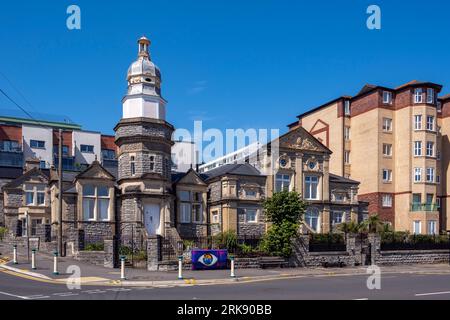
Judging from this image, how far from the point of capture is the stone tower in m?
38.2

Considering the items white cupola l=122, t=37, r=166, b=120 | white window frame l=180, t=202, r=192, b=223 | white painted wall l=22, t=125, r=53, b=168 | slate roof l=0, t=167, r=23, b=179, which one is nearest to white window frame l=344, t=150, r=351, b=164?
white window frame l=180, t=202, r=192, b=223

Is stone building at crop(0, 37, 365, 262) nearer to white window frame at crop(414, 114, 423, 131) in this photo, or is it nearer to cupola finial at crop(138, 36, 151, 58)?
cupola finial at crop(138, 36, 151, 58)

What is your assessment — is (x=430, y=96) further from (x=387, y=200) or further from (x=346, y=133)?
(x=387, y=200)

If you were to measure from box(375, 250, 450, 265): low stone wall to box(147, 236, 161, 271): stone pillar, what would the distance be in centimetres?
1667

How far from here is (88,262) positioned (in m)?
30.2

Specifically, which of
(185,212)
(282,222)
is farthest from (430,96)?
→ (282,222)

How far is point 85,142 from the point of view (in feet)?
251

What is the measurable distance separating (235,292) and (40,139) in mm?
59302

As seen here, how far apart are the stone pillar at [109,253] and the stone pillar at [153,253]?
2027 mm

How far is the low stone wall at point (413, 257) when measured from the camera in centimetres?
3681

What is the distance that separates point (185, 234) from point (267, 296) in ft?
78.3

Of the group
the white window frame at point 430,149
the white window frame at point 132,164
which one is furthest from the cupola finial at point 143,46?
the white window frame at point 430,149
